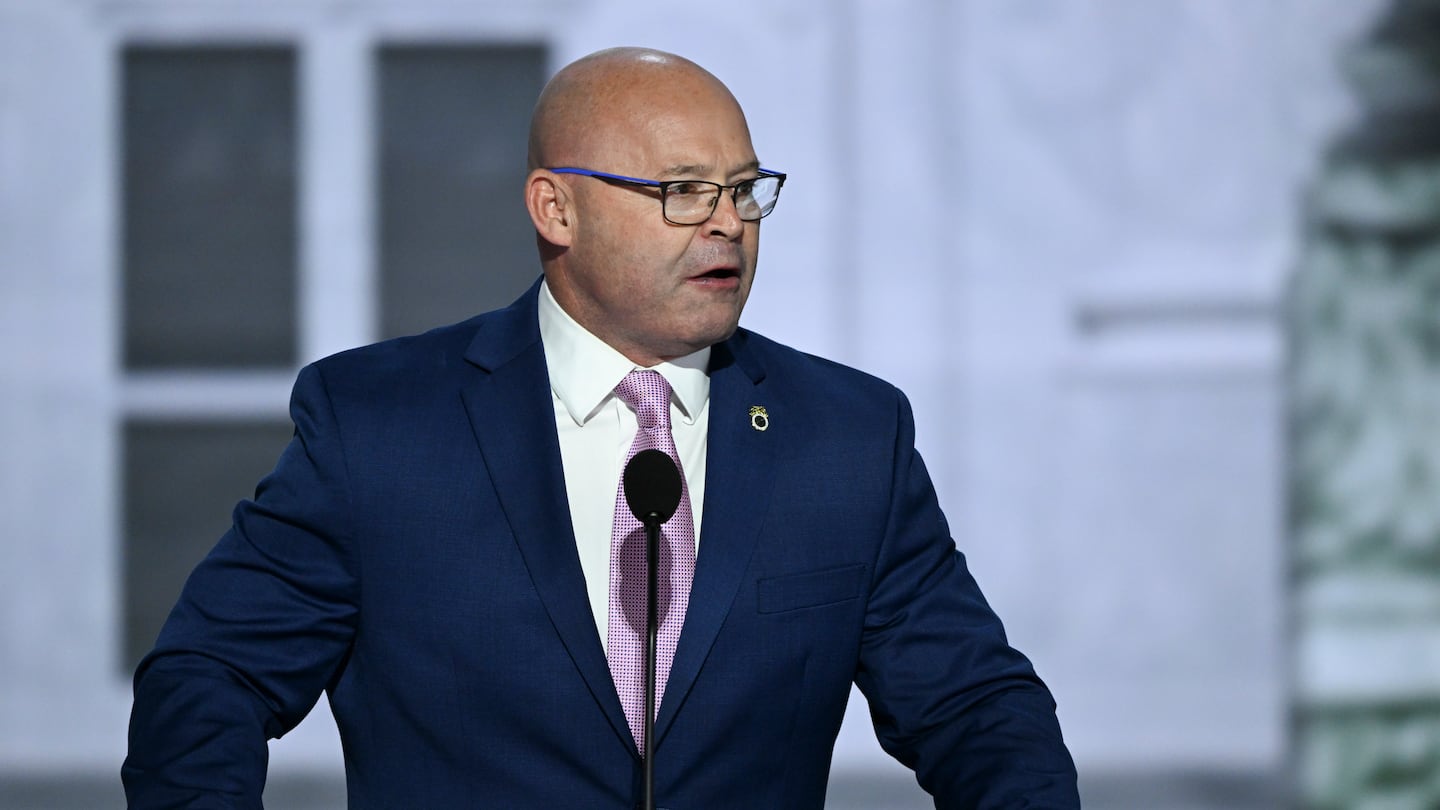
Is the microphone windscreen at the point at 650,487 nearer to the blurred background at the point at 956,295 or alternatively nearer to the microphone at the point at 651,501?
the microphone at the point at 651,501

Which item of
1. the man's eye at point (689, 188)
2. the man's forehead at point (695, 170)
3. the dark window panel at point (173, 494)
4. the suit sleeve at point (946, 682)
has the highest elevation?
the man's forehead at point (695, 170)

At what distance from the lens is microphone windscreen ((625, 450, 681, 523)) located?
1.30 m

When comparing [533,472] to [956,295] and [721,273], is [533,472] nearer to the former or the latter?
[721,273]

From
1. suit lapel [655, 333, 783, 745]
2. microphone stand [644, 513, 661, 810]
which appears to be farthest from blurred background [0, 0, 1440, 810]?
microphone stand [644, 513, 661, 810]

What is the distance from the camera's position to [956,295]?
3.30 m

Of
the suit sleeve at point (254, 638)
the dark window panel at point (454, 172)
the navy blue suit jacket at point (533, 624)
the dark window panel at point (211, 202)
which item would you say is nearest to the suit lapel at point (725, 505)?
the navy blue suit jacket at point (533, 624)

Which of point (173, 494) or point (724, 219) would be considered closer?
point (724, 219)

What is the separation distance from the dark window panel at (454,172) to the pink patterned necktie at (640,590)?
6.18 feet

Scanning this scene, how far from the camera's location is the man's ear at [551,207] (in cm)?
158

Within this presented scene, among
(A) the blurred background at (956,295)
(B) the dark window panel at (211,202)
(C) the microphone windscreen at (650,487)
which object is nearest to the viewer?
(C) the microphone windscreen at (650,487)

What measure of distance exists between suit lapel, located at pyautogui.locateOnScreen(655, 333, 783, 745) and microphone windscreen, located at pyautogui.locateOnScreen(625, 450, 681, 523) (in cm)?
21

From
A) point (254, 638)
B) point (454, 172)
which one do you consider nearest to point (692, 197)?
point (254, 638)

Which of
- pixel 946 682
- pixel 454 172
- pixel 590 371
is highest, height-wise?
pixel 454 172

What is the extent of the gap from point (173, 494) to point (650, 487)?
237 cm
